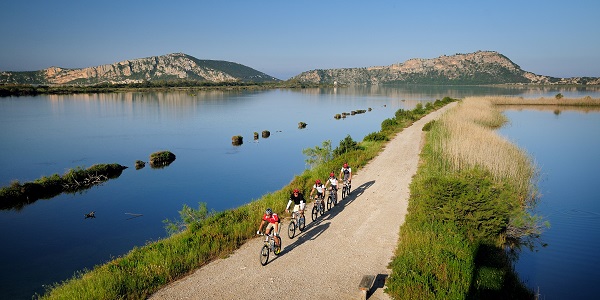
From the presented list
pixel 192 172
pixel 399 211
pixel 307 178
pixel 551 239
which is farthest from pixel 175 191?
pixel 551 239

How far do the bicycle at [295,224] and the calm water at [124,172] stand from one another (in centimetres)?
1017

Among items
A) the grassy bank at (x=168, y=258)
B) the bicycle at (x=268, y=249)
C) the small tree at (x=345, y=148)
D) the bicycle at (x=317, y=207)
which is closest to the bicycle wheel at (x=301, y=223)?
the bicycle at (x=317, y=207)

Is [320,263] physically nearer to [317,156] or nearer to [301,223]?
[301,223]

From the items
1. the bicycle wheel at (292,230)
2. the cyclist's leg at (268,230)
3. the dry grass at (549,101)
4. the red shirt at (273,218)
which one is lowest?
the bicycle wheel at (292,230)

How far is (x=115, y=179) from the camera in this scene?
36500 millimetres

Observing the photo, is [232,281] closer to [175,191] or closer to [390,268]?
[390,268]

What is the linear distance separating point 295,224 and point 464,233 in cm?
791

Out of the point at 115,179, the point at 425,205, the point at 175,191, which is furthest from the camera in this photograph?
the point at 115,179

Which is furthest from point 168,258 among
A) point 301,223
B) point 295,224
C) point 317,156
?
point 317,156

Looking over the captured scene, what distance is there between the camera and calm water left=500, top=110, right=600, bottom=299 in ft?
52.6

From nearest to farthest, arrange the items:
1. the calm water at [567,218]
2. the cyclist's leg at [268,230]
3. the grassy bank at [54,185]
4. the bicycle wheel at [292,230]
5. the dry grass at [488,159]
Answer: the cyclist's leg at [268,230], the calm water at [567,218], the bicycle wheel at [292,230], the dry grass at [488,159], the grassy bank at [54,185]

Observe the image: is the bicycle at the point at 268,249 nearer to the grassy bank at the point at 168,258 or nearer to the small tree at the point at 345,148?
the grassy bank at the point at 168,258

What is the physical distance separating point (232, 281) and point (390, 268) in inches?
236

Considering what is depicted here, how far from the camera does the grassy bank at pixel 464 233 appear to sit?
41.4 ft
